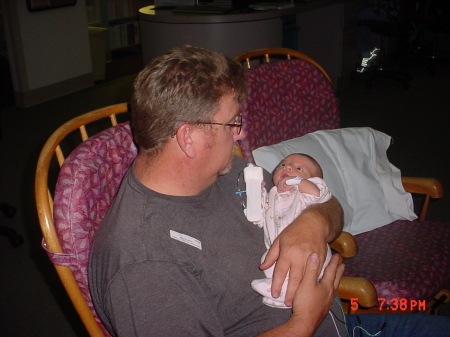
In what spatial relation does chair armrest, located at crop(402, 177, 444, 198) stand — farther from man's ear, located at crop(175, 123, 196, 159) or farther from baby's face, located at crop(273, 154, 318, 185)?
man's ear, located at crop(175, 123, 196, 159)

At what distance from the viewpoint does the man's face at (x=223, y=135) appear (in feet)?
3.30

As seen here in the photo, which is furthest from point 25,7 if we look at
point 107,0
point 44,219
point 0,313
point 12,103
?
point 44,219

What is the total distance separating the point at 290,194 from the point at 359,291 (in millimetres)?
315

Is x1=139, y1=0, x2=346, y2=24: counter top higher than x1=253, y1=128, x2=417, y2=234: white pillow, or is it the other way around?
x1=139, y1=0, x2=346, y2=24: counter top

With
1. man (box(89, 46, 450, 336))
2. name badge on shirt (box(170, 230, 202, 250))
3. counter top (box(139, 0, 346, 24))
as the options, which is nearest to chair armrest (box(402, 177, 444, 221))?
man (box(89, 46, 450, 336))

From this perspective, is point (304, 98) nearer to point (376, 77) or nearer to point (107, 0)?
point (376, 77)

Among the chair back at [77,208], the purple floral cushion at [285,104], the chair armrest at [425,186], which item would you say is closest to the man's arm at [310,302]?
the chair back at [77,208]

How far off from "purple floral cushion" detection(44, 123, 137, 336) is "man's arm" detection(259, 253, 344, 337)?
43 centimetres

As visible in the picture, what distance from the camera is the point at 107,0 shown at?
576 cm

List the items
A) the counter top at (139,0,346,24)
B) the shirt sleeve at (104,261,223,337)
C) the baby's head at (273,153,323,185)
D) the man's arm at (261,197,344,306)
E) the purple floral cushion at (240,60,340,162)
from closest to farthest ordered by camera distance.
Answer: the shirt sleeve at (104,261,223,337), the man's arm at (261,197,344,306), the baby's head at (273,153,323,185), the purple floral cushion at (240,60,340,162), the counter top at (139,0,346,24)

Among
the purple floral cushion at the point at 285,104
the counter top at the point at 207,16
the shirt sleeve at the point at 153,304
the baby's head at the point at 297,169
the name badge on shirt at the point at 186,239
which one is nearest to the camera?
the shirt sleeve at the point at 153,304

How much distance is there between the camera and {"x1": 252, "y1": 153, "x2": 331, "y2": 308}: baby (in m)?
1.24

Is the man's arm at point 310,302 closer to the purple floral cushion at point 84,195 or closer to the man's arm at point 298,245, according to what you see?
the man's arm at point 298,245

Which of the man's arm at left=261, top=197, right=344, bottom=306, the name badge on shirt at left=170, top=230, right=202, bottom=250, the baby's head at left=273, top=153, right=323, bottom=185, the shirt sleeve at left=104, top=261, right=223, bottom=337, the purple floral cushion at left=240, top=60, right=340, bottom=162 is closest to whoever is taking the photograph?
the shirt sleeve at left=104, top=261, right=223, bottom=337
